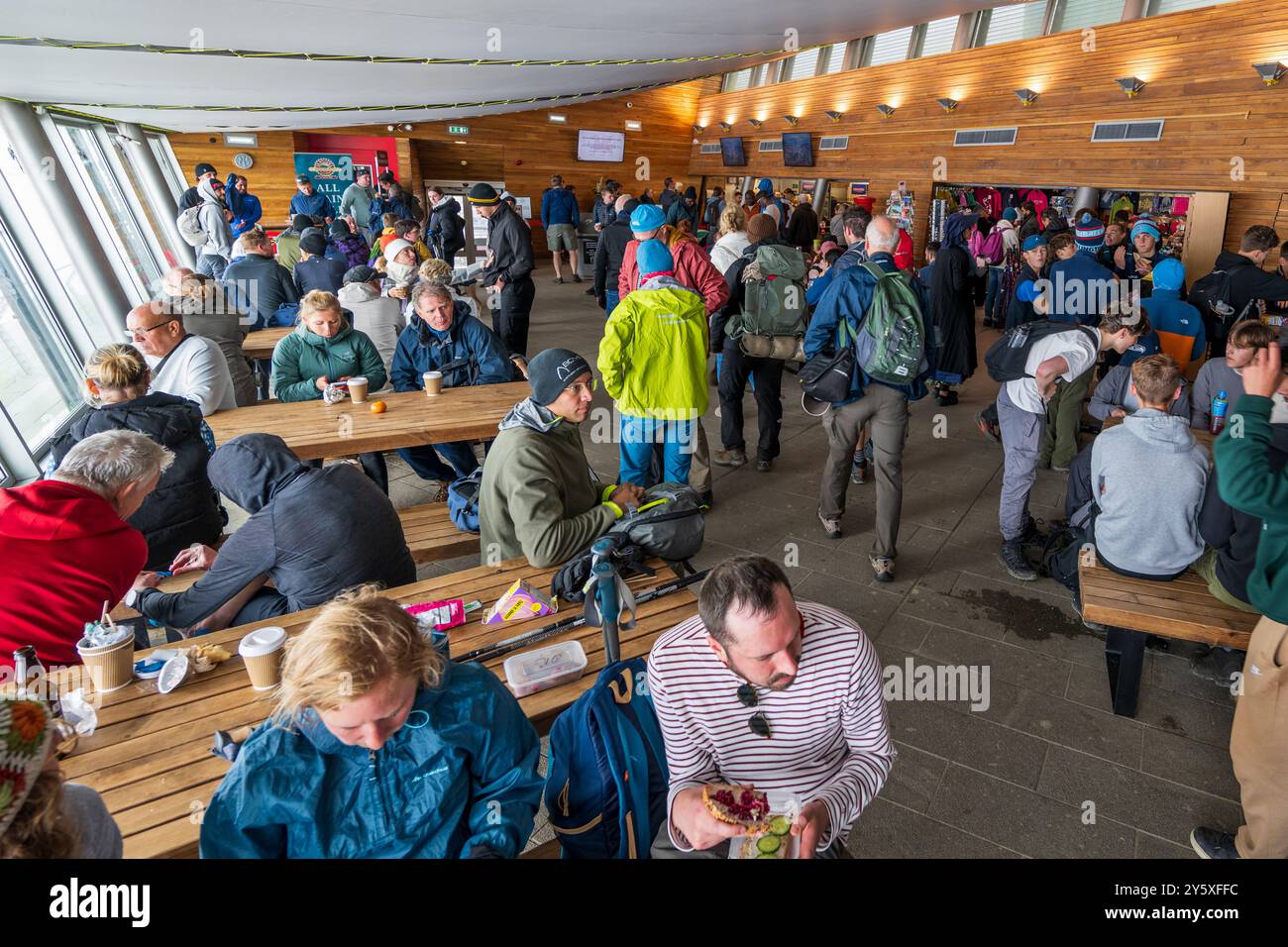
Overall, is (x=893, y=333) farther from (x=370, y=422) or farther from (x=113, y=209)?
(x=113, y=209)

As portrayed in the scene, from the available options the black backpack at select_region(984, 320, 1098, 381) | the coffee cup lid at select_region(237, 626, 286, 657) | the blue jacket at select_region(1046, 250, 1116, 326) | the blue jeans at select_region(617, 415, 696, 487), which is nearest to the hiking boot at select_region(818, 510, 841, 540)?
the blue jeans at select_region(617, 415, 696, 487)

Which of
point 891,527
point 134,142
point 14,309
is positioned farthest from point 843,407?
point 134,142

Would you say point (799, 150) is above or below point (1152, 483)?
above

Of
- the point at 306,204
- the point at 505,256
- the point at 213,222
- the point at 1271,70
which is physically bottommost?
the point at 505,256

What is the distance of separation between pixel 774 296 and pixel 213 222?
8365 mm

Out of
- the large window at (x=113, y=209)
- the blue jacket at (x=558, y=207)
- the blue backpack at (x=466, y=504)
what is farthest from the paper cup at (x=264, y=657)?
the blue jacket at (x=558, y=207)

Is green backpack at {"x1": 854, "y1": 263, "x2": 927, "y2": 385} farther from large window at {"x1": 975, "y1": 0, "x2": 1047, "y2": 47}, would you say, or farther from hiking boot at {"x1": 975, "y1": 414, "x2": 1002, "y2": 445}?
large window at {"x1": 975, "y1": 0, "x2": 1047, "y2": 47}

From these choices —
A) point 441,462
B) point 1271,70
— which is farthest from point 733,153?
point 441,462

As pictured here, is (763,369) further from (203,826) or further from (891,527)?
(203,826)

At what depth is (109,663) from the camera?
208cm

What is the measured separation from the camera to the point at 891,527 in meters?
4.20

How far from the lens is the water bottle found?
424cm

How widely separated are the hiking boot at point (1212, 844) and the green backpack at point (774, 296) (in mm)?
3731

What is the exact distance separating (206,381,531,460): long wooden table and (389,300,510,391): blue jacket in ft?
0.86
